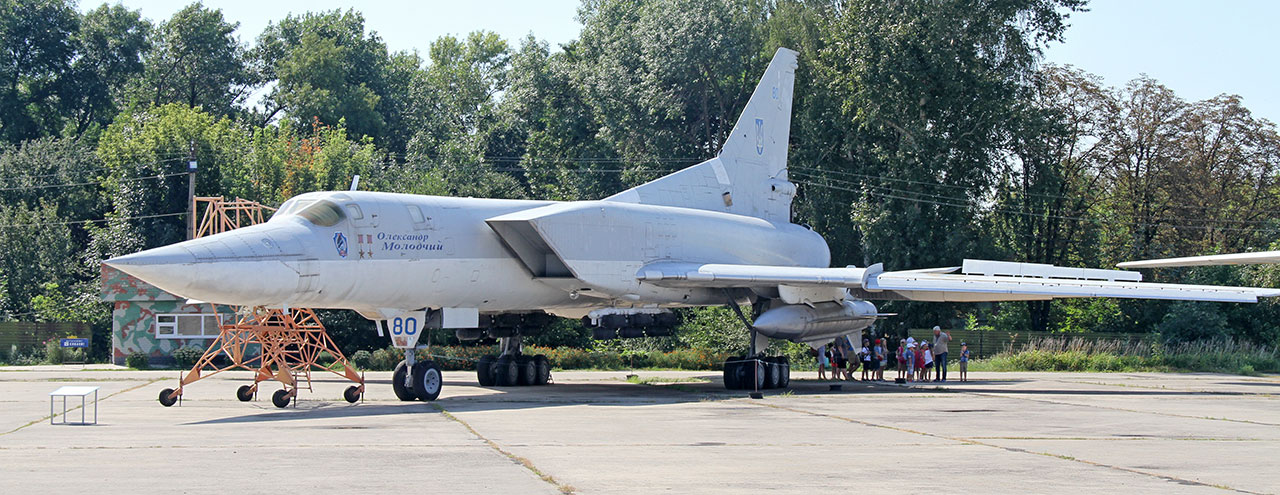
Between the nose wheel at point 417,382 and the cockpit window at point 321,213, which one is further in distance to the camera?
the nose wheel at point 417,382

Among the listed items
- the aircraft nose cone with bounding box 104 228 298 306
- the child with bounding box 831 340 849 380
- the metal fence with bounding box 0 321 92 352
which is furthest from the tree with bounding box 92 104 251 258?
the aircraft nose cone with bounding box 104 228 298 306

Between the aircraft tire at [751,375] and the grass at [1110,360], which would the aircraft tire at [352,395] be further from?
the grass at [1110,360]

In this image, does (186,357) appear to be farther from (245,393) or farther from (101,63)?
(101,63)

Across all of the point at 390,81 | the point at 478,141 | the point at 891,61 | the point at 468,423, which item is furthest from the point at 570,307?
the point at 390,81

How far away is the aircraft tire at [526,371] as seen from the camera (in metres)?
20.8

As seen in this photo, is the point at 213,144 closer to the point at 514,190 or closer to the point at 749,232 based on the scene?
the point at 514,190

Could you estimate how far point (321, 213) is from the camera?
15.4 metres

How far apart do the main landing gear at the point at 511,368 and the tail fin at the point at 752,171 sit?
3.13 meters

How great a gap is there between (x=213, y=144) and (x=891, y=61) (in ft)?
76.5

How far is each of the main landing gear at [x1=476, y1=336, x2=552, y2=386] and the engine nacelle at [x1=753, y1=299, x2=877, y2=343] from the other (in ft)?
12.7

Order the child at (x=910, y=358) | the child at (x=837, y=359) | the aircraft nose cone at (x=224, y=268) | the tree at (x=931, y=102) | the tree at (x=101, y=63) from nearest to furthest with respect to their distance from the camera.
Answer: the aircraft nose cone at (x=224, y=268) < the child at (x=910, y=358) < the child at (x=837, y=359) < the tree at (x=931, y=102) < the tree at (x=101, y=63)


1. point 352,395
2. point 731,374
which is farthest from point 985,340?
point 352,395

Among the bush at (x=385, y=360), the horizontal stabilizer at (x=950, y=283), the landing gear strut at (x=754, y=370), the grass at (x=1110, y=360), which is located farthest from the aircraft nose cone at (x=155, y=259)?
the grass at (x=1110, y=360)

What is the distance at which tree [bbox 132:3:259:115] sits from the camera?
2554 inches
